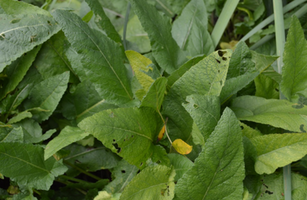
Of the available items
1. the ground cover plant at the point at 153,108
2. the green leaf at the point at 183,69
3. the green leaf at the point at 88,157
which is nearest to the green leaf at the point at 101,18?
the ground cover plant at the point at 153,108

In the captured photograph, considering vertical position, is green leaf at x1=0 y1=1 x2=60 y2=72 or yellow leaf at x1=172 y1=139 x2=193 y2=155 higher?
green leaf at x1=0 y1=1 x2=60 y2=72

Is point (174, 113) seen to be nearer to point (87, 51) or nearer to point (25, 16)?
point (87, 51)

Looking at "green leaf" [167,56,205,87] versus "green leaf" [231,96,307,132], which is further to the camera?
"green leaf" [167,56,205,87]

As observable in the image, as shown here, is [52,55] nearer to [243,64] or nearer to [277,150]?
[243,64]

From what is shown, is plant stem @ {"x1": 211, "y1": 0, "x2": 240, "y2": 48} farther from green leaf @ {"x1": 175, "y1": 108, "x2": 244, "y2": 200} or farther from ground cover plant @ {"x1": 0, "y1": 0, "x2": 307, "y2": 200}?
green leaf @ {"x1": 175, "y1": 108, "x2": 244, "y2": 200}

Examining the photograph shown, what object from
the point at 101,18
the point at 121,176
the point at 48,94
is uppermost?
the point at 101,18

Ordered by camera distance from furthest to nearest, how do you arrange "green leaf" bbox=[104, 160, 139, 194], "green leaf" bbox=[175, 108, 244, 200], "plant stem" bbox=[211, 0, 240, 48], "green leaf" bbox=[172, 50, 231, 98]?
"plant stem" bbox=[211, 0, 240, 48] → "green leaf" bbox=[104, 160, 139, 194] → "green leaf" bbox=[172, 50, 231, 98] → "green leaf" bbox=[175, 108, 244, 200]

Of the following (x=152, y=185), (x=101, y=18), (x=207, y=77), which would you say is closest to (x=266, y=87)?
(x=207, y=77)

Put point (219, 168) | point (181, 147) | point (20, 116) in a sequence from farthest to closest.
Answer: point (20, 116)
point (181, 147)
point (219, 168)

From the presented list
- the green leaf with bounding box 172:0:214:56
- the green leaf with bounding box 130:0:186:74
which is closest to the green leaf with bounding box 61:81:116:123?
the green leaf with bounding box 130:0:186:74
